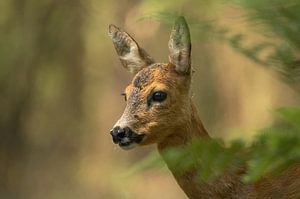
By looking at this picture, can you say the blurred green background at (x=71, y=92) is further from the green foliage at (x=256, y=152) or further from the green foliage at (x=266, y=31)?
the green foliage at (x=256, y=152)

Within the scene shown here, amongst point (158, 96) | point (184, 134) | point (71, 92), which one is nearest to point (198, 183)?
point (184, 134)

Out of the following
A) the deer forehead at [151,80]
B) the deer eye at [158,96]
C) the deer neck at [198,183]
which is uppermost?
the deer forehead at [151,80]

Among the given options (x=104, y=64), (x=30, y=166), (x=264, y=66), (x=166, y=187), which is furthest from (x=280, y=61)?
(x=30, y=166)

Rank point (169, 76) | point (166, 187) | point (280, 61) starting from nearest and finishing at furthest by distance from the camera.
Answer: point (280, 61) < point (169, 76) < point (166, 187)

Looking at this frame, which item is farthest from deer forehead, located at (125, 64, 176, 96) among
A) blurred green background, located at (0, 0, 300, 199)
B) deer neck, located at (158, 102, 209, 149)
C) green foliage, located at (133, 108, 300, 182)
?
blurred green background, located at (0, 0, 300, 199)

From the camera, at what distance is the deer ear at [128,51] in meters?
2.35

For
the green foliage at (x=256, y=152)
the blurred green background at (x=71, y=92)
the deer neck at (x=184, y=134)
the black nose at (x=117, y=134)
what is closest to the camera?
the green foliage at (x=256, y=152)

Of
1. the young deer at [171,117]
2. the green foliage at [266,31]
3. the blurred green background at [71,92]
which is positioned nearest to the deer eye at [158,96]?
the young deer at [171,117]

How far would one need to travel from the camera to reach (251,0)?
0.74 meters

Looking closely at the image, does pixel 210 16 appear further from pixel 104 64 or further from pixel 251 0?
pixel 104 64

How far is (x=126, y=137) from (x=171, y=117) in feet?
0.62

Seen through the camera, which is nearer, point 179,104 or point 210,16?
point 210,16

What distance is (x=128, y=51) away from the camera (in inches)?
95.2

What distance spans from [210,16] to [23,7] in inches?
252
